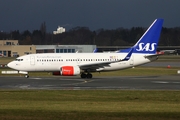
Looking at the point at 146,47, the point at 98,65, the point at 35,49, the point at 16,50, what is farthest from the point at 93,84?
the point at 16,50

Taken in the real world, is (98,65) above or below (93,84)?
above

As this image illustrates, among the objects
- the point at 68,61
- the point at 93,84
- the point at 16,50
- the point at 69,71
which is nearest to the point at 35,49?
the point at 16,50

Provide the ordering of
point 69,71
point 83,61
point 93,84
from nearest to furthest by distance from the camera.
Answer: point 93,84
point 69,71
point 83,61

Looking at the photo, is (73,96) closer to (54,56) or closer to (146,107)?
(146,107)

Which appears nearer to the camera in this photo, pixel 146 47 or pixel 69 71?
pixel 69 71

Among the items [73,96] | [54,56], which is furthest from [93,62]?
[73,96]

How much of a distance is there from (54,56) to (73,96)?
68.0 feet

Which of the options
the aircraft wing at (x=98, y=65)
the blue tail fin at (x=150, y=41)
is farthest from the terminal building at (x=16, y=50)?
the aircraft wing at (x=98, y=65)

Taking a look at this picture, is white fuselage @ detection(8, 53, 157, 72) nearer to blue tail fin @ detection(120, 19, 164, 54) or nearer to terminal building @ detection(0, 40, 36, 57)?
blue tail fin @ detection(120, 19, 164, 54)

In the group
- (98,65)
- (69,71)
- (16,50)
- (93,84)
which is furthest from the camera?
(16,50)

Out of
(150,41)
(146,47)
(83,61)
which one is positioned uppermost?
(150,41)

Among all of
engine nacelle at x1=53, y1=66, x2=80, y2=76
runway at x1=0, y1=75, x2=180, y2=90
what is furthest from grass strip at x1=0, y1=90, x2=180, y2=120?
engine nacelle at x1=53, y1=66, x2=80, y2=76

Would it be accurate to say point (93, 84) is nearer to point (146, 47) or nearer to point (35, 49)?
point (146, 47)

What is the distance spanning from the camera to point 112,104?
2392 centimetres
